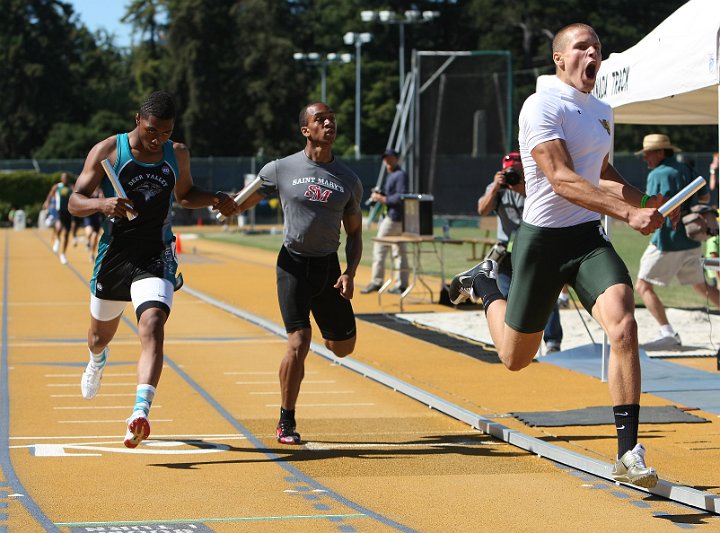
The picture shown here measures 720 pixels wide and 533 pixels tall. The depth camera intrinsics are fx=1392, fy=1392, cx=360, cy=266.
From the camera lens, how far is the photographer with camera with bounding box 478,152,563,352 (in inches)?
513

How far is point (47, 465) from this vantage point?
25.5ft

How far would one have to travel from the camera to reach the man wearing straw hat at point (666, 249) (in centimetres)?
1371

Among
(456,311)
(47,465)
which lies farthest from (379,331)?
(47,465)

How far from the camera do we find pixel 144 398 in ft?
25.1

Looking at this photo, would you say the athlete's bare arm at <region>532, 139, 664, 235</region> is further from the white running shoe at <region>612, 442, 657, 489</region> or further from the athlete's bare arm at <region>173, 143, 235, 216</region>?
the athlete's bare arm at <region>173, 143, 235, 216</region>

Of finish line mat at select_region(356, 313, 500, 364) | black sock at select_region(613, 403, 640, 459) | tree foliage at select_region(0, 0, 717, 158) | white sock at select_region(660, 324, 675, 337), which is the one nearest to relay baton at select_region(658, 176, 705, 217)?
black sock at select_region(613, 403, 640, 459)

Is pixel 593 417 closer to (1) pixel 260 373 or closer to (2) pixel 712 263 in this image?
(2) pixel 712 263

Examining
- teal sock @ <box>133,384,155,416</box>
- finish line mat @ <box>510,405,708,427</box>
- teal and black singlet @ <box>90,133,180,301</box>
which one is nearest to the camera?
teal sock @ <box>133,384,155,416</box>

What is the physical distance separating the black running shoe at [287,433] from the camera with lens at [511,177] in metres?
5.00

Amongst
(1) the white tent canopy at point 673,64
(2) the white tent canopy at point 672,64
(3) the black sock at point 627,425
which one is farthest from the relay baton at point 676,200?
(1) the white tent canopy at point 673,64

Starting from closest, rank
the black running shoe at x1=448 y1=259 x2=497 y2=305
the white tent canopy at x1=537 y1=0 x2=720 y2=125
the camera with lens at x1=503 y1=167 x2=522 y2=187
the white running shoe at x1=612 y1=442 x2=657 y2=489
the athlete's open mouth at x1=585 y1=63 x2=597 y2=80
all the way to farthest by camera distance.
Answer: the white running shoe at x1=612 y1=442 x2=657 y2=489 → the athlete's open mouth at x1=585 y1=63 x2=597 y2=80 → the black running shoe at x1=448 y1=259 x2=497 y2=305 → the white tent canopy at x1=537 y1=0 x2=720 y2=125 → the camera with lens at x1=503 y1=167 x2=522 y2=187

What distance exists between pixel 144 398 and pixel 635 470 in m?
2.72

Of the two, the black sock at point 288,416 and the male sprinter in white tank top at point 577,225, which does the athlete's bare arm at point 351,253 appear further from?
the male sprinter in white tank top at point 577,225

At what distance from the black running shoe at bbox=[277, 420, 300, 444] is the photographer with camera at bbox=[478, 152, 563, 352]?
4674 mm
